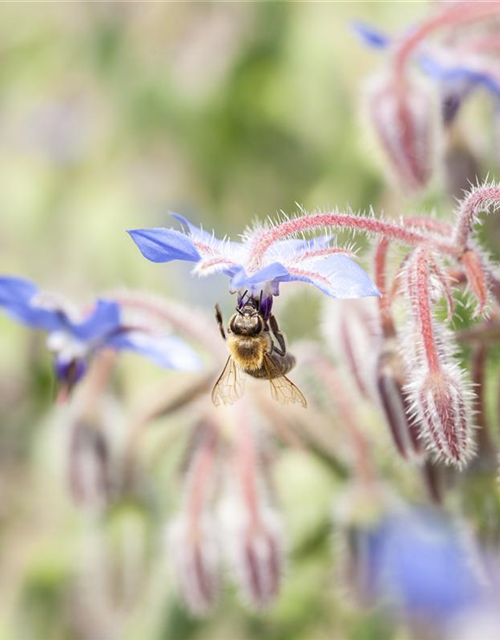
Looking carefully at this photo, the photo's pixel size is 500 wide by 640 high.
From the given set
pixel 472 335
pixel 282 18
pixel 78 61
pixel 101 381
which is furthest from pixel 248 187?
pixel 472 335

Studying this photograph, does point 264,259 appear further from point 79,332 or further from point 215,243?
point 79,332

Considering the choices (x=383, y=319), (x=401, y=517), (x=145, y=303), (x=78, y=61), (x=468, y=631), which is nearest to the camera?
(x=383, y=319)

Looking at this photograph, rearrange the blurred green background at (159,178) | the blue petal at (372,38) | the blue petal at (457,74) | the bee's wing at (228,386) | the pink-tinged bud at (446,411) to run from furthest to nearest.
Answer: the blurred green background at (159,178), the blue petal at (372,38), the blue petal at (457,74), the bee's wing at (228,386), the pink-tinged bud at (446,411)

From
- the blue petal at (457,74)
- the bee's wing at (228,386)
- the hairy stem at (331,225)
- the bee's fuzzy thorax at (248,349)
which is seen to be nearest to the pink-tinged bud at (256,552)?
the bee's wing at (228,386)

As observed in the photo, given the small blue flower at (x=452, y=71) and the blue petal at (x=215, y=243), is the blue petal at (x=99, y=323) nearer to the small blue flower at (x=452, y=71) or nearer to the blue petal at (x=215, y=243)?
the blue petal at (x=215, y=243)

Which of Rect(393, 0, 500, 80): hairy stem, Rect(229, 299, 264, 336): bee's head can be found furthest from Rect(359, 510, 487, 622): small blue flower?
Rect(393, 0, 500, 80): hairy stem

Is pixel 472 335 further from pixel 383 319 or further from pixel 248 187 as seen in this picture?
pixel 248 187

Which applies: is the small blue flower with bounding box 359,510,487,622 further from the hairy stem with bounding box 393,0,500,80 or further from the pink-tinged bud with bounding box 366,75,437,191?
the hairy stem with bounding box 393,0,500,80

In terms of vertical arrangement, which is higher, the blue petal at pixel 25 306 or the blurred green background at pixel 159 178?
the blurred green background at pixel 159 178
